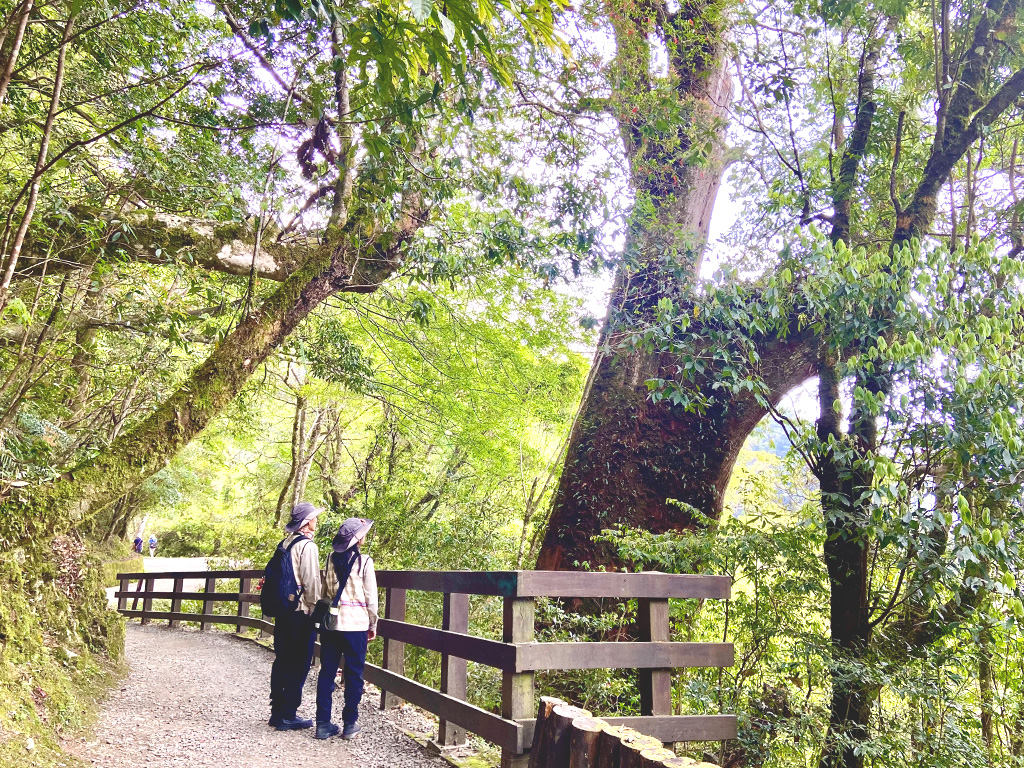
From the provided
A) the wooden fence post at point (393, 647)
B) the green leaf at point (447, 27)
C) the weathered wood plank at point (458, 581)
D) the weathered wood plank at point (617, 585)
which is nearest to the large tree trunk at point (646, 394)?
the wooden fence post at point (393, 647)

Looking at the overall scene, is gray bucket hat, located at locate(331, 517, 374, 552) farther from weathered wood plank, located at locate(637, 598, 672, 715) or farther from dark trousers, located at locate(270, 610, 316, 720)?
weathered wood plank, located at locate(637, 598, 672, 715)

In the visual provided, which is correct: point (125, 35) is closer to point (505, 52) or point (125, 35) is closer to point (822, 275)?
point (505, 52)

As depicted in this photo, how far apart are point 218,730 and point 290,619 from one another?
93 centimetres

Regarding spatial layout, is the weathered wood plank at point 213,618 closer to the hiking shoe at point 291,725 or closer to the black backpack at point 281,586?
the hiking shoe at point 291,725

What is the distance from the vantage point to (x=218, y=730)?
16.7 ft

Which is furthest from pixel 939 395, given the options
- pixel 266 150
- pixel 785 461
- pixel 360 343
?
pixel 360 343

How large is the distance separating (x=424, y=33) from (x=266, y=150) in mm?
6501

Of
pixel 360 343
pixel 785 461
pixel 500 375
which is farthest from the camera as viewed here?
pixel 360 343

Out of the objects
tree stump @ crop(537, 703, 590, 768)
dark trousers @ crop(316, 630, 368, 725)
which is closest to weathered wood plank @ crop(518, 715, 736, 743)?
tree stump @ crop(537, 703, 590, 768)

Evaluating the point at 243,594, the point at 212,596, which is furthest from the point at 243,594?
the point at 212,596

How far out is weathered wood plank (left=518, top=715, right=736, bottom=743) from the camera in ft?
12.3

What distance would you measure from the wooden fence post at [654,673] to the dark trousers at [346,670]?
A: 2042mm

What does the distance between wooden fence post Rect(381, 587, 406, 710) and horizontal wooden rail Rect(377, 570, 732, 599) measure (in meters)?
1.12

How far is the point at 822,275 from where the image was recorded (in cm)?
562
